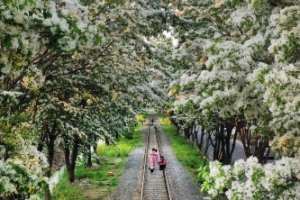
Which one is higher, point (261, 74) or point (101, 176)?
point (261, 74)

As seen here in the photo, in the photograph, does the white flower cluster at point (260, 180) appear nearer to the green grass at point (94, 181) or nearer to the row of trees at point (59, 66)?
the row of trees at point (59, 66)

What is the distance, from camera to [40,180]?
215 inches

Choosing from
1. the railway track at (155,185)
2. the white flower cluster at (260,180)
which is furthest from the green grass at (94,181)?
the white flower cluster at (260,180)

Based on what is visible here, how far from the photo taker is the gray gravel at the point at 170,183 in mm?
18828

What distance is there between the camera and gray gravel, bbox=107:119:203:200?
18.8m

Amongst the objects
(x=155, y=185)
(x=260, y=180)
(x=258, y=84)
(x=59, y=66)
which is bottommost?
(x=155, y=185)

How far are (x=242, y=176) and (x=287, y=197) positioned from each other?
85cm

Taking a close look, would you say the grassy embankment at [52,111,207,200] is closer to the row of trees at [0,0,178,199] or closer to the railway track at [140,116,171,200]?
the railway track at [140,116,171,200]

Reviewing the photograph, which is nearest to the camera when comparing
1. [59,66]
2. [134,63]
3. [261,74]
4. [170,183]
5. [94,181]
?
[261,74]

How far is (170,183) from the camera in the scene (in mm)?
21609

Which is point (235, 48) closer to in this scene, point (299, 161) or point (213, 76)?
point (213, 76)

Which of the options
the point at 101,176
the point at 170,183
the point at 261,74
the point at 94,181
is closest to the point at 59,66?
the point at 261,74

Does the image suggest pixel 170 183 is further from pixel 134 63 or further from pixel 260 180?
pixel 260 180

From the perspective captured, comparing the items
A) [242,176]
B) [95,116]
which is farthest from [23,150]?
[95,116]
